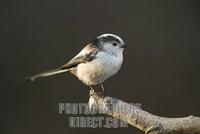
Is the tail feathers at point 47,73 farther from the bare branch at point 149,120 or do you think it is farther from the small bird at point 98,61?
the bare branch at point 149,120

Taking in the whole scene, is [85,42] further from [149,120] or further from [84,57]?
[149,120]

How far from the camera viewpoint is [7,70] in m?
2.53

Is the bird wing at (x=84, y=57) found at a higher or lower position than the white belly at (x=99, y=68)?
higher

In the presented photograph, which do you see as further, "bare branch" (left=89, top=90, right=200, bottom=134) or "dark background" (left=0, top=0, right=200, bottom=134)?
"dark background" (left=0, top=0, right=200, bottom=134)

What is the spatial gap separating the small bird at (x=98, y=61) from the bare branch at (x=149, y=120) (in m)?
0.12

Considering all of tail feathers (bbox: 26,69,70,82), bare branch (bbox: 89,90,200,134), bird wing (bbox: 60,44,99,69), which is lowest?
bare branch (bbox: 89,90,200,134)

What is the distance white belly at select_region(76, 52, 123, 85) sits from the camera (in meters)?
2.41

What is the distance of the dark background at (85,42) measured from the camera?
2.50m

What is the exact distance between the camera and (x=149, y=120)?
7.91ft

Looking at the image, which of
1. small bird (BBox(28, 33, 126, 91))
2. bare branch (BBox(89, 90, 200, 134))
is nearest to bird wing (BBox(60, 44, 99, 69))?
small bird (BBox(28, 33, 126, 91))

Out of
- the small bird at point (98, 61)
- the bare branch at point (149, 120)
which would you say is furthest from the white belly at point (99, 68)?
the bare branch at point (149, 120)

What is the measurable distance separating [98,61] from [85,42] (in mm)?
127

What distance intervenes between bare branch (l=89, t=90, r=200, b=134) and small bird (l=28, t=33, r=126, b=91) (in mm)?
121

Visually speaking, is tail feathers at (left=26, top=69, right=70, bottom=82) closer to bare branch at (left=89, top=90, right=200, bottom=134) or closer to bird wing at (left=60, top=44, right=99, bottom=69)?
bird wing at (left=60, top=44, right=99, bottom=69)
